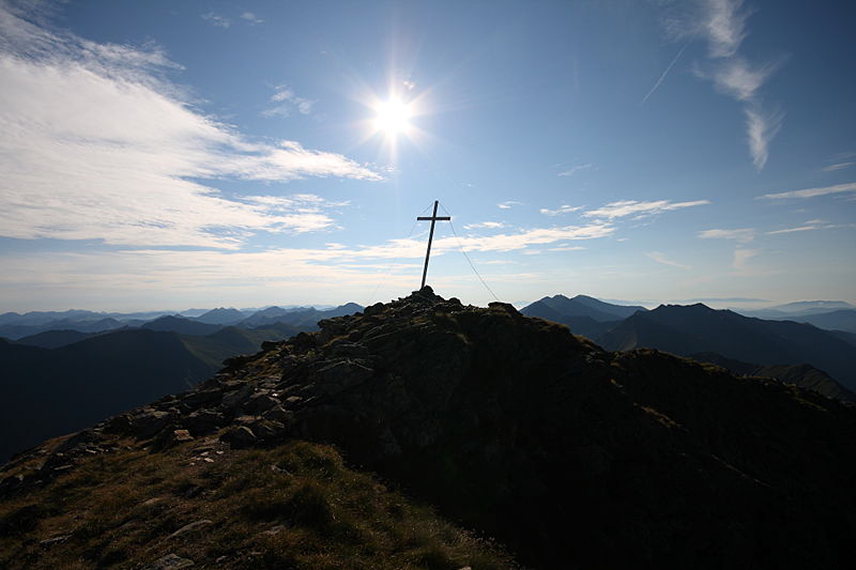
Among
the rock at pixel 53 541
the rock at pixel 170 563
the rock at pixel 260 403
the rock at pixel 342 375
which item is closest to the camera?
the rock at pixel 170 563

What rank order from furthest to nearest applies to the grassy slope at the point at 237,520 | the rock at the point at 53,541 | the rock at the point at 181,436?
the rock at the point at 181,436
the rock at the point at 53,541
the grassy slope at the point at 237,520

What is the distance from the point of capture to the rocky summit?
44.8 ft

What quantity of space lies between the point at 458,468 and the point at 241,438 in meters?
12.2

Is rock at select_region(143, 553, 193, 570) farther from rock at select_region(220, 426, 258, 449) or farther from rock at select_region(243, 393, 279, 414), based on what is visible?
rock at select_region(243, 393, 279, 414)

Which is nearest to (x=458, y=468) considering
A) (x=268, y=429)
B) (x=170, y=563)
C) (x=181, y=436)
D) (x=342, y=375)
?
(x=342, y=375)

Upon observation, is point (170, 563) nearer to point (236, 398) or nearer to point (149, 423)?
point (236, 398)

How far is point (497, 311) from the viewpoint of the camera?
32562 mm

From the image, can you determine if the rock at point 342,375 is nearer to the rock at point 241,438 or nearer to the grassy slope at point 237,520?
the rock at point 241,438

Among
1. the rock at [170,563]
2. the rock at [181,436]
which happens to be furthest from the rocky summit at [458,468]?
the rock at [181,436]

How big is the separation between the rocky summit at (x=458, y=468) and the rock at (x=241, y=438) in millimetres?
120

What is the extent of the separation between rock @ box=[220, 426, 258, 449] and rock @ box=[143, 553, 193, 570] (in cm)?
897

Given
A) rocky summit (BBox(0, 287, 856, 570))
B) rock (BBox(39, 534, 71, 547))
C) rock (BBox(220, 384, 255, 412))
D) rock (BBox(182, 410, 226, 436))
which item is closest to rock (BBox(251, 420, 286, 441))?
rocky summit (BBox(0, 287, 856, 570))

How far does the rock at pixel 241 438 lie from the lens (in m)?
20.5

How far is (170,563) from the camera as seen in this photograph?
11.3m
